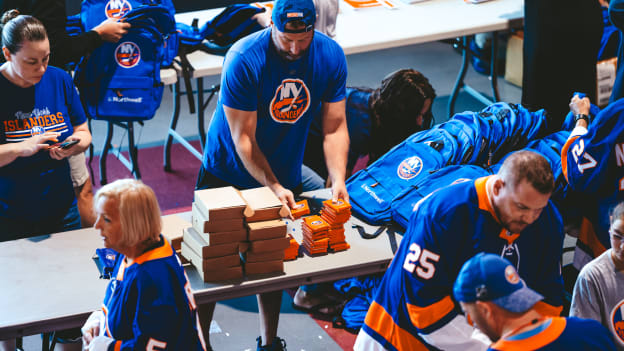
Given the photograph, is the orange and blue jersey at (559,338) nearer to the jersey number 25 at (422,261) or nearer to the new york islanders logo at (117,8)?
the jersey number 25 at (422,261)

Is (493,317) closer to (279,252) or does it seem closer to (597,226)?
(279,252)

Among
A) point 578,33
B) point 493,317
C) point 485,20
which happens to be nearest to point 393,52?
point 485,20

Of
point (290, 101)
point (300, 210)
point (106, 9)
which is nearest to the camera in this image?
point (290, 101)

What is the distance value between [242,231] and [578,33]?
3.54 metres

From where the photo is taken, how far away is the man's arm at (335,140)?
4.02 metres

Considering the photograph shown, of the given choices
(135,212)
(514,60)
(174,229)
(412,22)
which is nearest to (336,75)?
(174,229)

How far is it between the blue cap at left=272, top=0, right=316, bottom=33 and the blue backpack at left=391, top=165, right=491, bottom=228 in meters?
1.08

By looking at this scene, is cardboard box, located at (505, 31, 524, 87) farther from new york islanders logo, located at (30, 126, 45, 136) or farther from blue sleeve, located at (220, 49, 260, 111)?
new york islanders logo, located at (30, 126, 45, 136)

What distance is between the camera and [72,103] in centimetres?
388

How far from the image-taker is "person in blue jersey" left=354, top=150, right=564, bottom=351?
2629 millimetres

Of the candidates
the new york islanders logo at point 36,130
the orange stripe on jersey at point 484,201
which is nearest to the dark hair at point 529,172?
the orange stripe on jersey at point 484,201

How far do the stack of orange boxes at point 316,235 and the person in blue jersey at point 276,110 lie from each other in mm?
176

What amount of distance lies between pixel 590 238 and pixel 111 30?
11.3ft

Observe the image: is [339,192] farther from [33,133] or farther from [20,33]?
[20,33]
